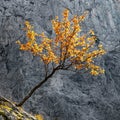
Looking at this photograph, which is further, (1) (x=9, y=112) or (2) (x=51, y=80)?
(2) (x=51, y=80)

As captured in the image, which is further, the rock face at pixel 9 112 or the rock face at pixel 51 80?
the rock face at pixel 51 80

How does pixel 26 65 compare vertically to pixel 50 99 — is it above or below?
above

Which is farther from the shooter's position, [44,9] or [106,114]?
[44,9]

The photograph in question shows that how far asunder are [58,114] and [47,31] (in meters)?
15.4

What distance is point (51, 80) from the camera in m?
48.4

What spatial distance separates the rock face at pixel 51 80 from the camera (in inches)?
1786

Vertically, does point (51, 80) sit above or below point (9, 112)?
below

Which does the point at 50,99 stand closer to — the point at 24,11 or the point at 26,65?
the point at 26,65

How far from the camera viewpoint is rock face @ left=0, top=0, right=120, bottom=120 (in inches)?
1786

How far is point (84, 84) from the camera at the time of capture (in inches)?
1972

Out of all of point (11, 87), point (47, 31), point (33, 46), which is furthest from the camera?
point (47, 31)

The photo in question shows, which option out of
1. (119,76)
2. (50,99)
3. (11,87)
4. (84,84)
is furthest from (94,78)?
(11,87)

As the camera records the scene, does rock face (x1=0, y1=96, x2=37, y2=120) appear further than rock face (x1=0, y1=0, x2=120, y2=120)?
No

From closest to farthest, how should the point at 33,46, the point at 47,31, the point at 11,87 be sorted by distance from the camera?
the point at 33,46 → the point at 11,87 → the point at 47,31
